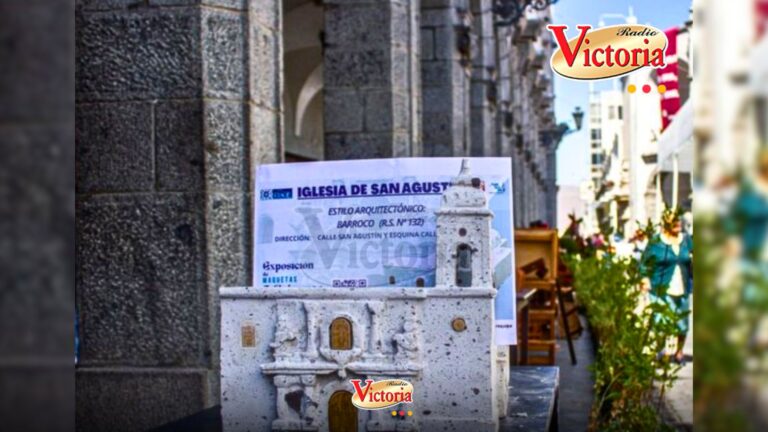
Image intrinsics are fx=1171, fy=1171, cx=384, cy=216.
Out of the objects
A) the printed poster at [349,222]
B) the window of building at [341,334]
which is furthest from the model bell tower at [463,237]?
the window of building at [341,334]

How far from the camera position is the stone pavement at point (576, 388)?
7785 millimetres

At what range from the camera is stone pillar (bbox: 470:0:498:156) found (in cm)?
1520

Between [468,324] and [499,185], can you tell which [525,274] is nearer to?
[499,185]

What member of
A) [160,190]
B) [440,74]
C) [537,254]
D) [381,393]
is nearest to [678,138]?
[160,190]

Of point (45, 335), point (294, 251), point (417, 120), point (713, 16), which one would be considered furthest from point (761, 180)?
point (417, 120)

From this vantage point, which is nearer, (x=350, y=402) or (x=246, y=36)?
(x=350, y=402)

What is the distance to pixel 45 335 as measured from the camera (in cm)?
280

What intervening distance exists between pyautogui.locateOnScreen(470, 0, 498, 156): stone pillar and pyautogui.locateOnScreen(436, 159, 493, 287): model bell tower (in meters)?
11.5

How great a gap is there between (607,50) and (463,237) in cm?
90

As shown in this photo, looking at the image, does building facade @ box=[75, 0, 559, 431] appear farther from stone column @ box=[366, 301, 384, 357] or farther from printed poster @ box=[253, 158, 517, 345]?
stone column @ box=[366, 301, 384, 357]

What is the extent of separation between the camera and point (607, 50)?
2820 mm

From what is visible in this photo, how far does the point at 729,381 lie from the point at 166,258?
4244 millimetres

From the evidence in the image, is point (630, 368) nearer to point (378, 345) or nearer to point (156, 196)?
point (156, 196)

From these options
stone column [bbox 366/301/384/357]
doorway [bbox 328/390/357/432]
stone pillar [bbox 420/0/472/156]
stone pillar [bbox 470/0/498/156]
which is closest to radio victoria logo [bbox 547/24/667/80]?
stone column [bbox 366/301/384/357]
